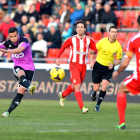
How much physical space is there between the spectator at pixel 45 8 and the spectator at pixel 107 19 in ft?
12.4

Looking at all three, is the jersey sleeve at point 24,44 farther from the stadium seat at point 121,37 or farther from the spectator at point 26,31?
the spectator at point 26,31

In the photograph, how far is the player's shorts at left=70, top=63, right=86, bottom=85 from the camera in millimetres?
11742

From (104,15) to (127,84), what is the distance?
40.5 feet

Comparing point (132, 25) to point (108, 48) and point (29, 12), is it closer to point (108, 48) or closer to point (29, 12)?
point (29, 12)

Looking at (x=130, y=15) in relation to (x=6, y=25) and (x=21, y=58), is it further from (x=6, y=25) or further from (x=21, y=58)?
(x=21, y=58)

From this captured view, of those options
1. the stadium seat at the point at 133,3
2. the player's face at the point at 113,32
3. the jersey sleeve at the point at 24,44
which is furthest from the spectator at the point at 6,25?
the jersey sleeve at the point at 24,44

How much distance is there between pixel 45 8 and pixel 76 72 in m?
11.1

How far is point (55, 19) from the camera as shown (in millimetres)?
21688

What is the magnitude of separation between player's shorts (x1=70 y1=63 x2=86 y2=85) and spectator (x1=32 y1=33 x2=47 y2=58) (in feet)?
22.6

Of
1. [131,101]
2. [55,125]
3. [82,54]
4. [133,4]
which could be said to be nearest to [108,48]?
[82,54]

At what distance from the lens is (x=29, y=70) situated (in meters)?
10.7

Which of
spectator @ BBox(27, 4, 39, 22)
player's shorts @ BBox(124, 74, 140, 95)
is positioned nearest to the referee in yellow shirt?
player's shorts @ BBox(124, 74, 140, 95)

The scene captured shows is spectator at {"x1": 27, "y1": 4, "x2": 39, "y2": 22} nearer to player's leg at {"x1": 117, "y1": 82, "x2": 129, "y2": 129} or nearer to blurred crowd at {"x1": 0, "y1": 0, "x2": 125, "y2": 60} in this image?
blurred crowd at {"x1": 0, "y1": 0, "x2": 125, "y2": 60}

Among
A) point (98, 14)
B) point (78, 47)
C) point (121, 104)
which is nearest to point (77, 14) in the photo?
point (98, 14)
